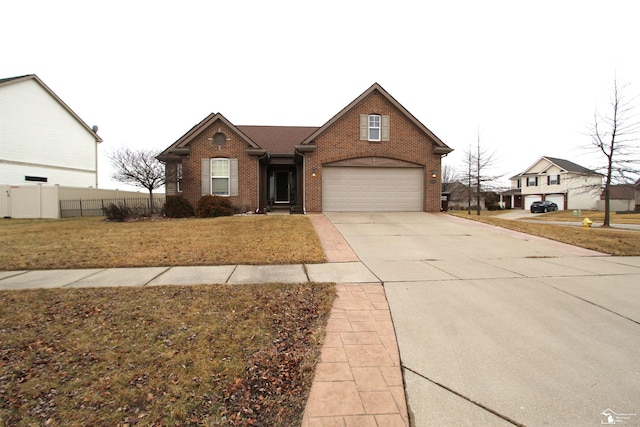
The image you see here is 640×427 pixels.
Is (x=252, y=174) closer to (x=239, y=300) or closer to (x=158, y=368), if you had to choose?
(x=239, y=300)

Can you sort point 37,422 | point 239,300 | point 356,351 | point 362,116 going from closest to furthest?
point 37,422, point 356,351, point 239,300, point 362,116

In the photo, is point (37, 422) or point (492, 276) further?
point (492, 276)

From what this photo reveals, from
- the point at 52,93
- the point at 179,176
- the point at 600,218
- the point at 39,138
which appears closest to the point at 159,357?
the point at 179,176

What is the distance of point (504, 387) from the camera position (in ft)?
9.30

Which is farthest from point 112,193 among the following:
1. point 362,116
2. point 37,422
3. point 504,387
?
point 504,387

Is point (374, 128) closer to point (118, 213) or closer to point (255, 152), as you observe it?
point (255, 152)

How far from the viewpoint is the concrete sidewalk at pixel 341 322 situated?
2549 mm

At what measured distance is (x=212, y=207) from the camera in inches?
612

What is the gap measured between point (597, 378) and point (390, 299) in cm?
248

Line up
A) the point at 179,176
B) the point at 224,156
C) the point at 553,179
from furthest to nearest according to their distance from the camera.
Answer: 1. the point at 553,179
2. the point at 179,176
3. the point at 224,156

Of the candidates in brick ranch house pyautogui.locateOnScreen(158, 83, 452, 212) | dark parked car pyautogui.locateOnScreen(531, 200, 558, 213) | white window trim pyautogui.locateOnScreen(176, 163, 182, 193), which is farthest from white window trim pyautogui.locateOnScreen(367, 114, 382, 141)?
dark parked car pyautogui.locateOnScreen(531, 200, 558, 213)

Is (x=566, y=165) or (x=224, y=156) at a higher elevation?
(x=566, y=165)

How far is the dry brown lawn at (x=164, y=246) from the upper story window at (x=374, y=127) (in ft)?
23.9

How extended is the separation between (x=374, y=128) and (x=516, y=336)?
14.5 m
